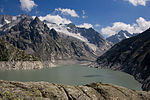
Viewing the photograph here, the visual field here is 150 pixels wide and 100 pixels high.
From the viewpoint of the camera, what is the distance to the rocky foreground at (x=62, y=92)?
16.8 m

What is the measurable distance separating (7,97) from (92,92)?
10.9m

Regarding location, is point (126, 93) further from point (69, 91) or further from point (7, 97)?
point (7, 97)

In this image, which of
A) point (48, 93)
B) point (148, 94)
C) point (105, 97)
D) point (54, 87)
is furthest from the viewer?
point (148, 94)

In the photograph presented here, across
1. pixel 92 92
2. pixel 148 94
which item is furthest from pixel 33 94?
pixel 148 94

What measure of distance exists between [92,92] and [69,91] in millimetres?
3473

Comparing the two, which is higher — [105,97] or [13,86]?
[13,86]

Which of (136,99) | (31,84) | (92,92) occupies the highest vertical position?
(31,84)

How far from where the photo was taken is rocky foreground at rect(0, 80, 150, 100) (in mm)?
16750

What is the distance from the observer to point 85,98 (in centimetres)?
2020

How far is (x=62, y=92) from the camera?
19469 millimetres

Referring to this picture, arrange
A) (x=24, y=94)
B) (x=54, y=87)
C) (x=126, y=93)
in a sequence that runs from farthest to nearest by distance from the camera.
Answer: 1. (x=126, y=93)
2. (x=54, y=87)
3. (x=24, y=94)

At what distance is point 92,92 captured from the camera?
2155 cm

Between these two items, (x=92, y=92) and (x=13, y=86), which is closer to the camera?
(x=13, y=86)

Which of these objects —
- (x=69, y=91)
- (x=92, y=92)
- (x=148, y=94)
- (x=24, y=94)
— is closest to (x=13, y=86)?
(x=24, y=94)
